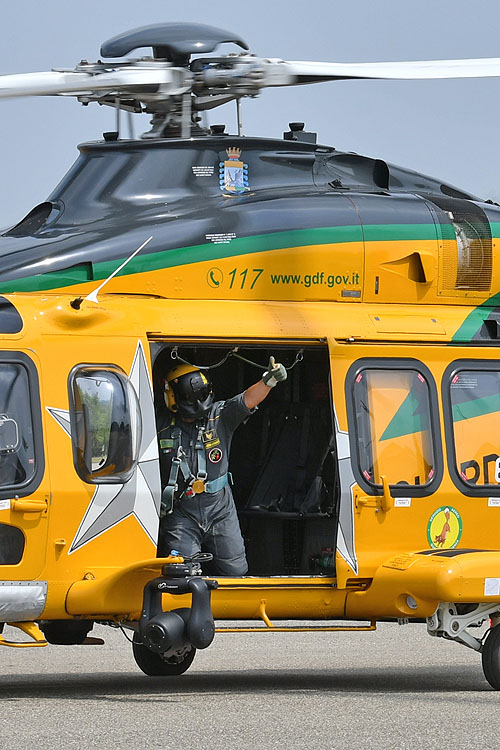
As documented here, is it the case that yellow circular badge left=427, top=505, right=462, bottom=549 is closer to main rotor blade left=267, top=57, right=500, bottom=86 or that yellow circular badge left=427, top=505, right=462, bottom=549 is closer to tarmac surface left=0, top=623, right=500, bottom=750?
tarmac surface left=0, top=623, right=500, bottom=750

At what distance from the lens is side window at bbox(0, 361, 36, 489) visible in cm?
849

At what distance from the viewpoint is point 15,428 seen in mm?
8555

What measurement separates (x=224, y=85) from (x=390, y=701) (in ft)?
15.2

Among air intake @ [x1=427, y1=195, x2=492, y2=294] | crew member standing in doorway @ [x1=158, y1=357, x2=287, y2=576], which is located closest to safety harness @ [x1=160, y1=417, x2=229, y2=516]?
crew member standing in doorway @ [x1=158, y1=357, x2=287, y2=576]

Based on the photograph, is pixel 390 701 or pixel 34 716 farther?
pixel 390 701

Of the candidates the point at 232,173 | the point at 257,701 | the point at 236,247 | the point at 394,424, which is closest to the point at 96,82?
the point at 232,173

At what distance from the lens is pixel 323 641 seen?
49.1 ft

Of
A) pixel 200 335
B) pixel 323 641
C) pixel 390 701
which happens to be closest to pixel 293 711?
pixel 390 701

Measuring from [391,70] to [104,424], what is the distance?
10.7 ft

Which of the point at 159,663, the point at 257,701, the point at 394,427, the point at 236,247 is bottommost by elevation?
the point at 159,663

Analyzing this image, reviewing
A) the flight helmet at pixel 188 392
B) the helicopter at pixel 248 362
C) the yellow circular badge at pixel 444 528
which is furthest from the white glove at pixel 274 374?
the yellow circular badge at pixel 444 528

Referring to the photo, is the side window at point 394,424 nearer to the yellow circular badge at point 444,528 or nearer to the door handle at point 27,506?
the yellow circular badge at point 444,528

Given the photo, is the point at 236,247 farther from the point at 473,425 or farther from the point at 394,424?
the point at 473,425

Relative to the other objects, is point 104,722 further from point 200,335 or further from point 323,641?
point 323,641
